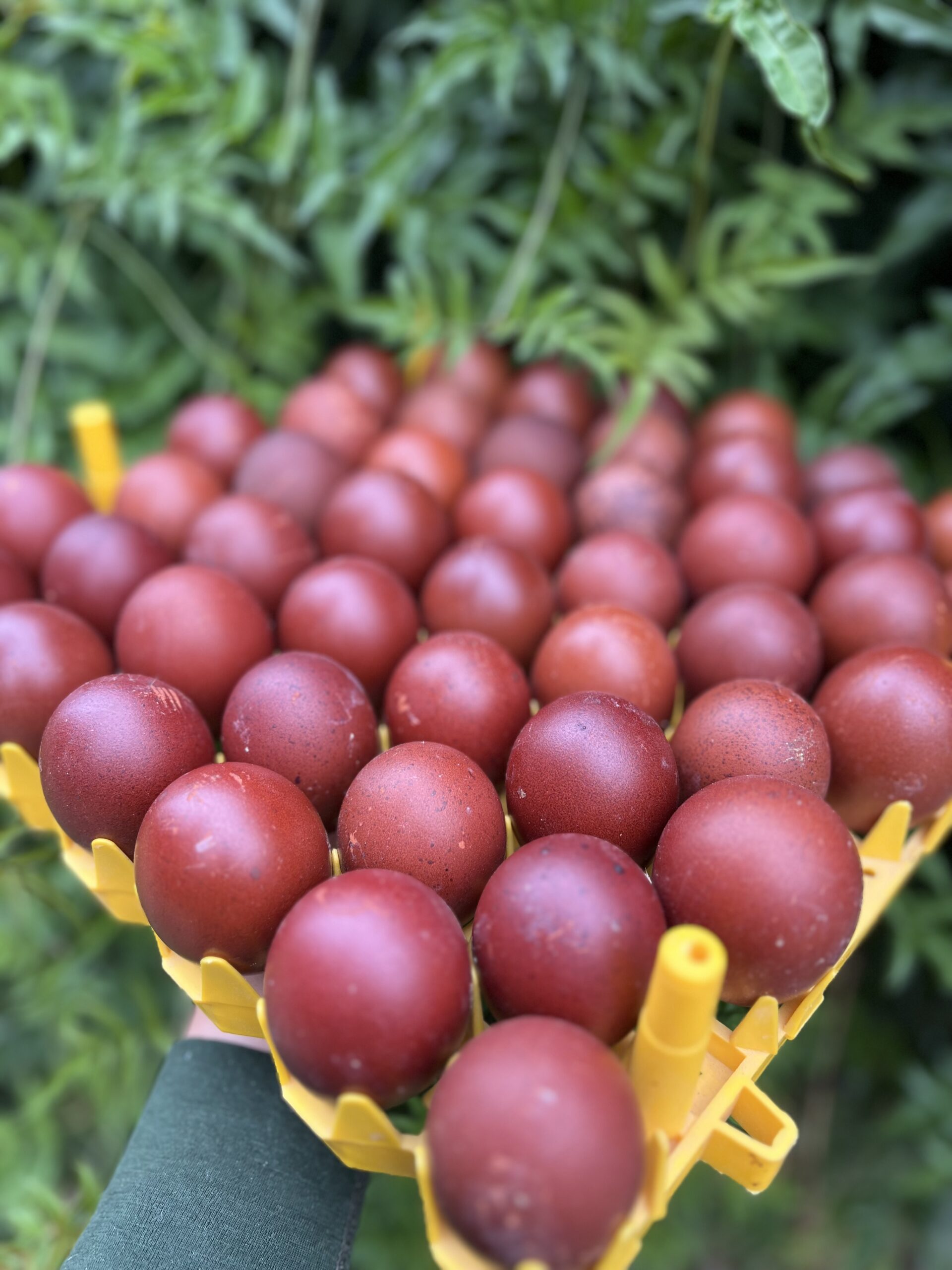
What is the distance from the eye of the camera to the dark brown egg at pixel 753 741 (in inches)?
37.3

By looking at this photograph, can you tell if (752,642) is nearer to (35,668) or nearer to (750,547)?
(750,547)

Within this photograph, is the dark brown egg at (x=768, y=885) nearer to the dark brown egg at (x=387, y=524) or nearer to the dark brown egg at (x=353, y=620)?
the dark brown egg at (x=353, y=620)

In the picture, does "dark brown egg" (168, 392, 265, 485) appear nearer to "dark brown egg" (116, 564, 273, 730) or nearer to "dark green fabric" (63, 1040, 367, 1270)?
"dark brown egg" (116, 564, 273, 730)

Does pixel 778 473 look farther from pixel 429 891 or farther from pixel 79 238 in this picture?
pixel 79 238

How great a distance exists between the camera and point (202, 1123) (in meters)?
0.98

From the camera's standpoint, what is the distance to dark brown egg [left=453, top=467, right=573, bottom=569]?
1.32m

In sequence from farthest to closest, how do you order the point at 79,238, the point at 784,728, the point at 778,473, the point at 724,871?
the point at 79,238, the point at 778,473, the point at 784,728, the point at 724,871

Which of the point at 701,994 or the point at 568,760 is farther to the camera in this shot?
the point at 568,760

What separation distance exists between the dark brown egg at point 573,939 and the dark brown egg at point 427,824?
75mm

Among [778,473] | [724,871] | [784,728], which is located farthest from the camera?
[778,473]

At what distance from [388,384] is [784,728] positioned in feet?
3.21

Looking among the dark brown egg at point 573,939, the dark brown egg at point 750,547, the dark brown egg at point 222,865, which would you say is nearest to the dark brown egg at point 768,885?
the dark brown egg at point 573,939

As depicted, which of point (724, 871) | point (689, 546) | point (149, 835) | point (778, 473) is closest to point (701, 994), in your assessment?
point (724, 871)

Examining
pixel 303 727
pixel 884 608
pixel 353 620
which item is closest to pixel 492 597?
pixel 353 620
